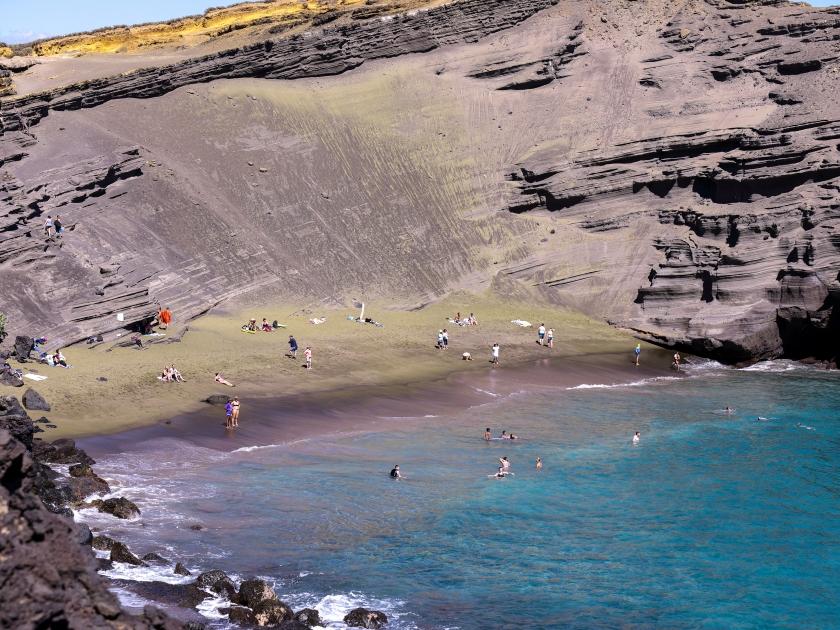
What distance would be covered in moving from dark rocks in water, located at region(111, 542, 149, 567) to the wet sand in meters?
6.73

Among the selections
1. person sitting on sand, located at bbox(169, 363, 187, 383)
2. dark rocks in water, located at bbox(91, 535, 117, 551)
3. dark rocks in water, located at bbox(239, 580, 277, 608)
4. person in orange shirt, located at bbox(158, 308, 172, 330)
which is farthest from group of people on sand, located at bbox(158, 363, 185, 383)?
Result: dark rocks in water, located at bbox(239, 580, 277, 608)

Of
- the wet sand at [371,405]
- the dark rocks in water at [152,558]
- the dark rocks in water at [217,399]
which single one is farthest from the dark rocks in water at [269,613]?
the dark rocks in water at [217,399]

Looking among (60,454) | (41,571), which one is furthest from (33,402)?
(41,571)

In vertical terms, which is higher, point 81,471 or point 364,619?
point 81,471

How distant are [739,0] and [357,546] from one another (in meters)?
43.8

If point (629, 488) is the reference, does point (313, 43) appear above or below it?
above

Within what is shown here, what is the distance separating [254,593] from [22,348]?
645 inches

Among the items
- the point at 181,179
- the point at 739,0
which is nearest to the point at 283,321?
the point at 181,179

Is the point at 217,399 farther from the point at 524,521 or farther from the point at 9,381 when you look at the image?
the point at 524,521

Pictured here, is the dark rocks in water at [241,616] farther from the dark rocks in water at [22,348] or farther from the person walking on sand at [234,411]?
the dark rocks in water at [22,348]

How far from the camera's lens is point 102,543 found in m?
17.1

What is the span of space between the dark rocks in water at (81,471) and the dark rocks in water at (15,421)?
113cm

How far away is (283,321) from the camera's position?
37.7m

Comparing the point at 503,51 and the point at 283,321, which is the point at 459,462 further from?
the point at 503,51
